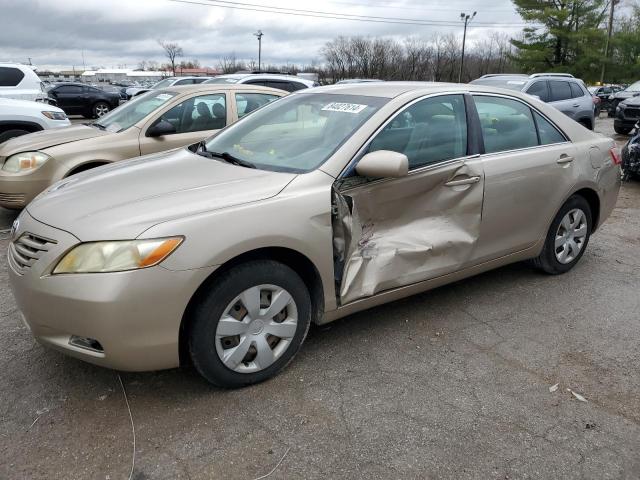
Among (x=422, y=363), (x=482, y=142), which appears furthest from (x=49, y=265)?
(x=482, y=142)

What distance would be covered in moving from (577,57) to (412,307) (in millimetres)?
49247

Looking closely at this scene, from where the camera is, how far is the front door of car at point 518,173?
3.84 metres

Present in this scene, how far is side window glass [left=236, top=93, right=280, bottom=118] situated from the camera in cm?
657

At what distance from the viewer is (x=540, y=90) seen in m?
11.8

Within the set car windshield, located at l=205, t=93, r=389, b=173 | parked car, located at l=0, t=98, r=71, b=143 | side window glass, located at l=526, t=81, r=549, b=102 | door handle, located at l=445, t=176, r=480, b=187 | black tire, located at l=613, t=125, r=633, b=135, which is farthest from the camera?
black tire, located at l=613, t=125, r=633, b=135

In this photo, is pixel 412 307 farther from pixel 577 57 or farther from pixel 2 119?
pixel 577 57

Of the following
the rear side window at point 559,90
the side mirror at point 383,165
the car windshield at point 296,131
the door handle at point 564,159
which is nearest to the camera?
the side mirror at point 383,165

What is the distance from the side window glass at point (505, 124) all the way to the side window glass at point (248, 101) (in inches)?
126

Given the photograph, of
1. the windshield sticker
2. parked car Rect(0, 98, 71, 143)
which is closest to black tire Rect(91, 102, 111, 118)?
parked car Rect(0, 98, 71, 143)

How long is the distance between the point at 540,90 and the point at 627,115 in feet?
17.3

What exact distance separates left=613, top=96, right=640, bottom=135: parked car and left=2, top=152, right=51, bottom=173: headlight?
48.8 ft

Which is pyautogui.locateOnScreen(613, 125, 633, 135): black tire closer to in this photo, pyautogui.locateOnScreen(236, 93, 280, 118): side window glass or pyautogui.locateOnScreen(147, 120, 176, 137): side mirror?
pyautogui.locateOnScreen(236, 93, 280, 118): side window glass

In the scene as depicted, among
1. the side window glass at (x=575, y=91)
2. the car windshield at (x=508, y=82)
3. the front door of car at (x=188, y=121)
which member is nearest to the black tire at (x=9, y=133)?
the front door of car at (x=188, y=121)

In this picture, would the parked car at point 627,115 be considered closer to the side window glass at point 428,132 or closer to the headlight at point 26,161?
the side window glass at point 428,132
